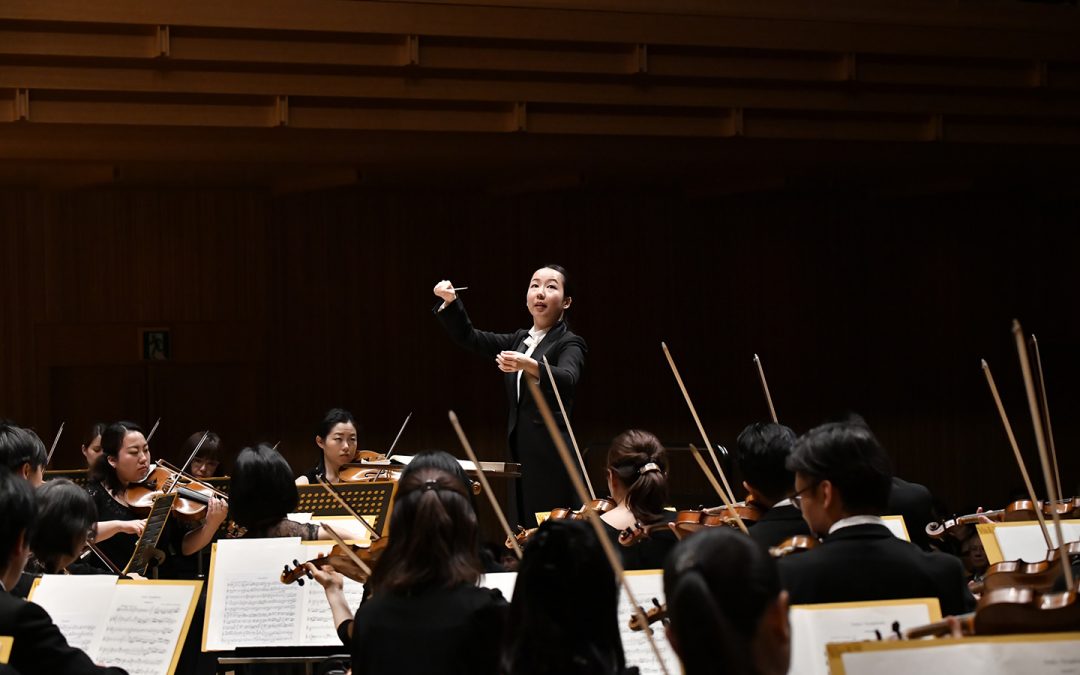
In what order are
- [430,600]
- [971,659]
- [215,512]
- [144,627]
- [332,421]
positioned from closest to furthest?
[971,659] → [430,600] → [144,627] → [215,512] → [332,421]

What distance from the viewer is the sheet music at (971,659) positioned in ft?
5.57

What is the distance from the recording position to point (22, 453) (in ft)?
12.3

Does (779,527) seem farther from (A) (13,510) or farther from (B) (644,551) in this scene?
(A) (13,510)

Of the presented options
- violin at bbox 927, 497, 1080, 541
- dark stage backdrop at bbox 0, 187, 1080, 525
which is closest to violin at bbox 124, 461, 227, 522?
violin at bbox 927, 497, 1080, 541

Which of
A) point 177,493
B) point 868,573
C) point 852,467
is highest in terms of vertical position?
point 852,467

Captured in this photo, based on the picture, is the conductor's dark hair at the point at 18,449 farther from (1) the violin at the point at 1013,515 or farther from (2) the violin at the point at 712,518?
(1) the violin at the point at 1013,515

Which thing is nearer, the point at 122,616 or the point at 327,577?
the point at 122,616

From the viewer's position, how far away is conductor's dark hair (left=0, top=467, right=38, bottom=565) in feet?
7.38

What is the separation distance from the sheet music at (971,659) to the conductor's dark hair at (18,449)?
2861mm

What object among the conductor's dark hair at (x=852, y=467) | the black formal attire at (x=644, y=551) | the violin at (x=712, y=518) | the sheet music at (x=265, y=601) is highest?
the conductor's dark hair at (x=852, y=467)

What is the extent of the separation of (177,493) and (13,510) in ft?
6.63

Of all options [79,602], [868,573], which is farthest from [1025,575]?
[79,602]

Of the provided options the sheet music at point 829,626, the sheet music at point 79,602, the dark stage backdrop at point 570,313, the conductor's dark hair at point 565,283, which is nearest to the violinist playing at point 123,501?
the sheet music at point 79,602

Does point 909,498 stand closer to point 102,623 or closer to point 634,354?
point 102,623
